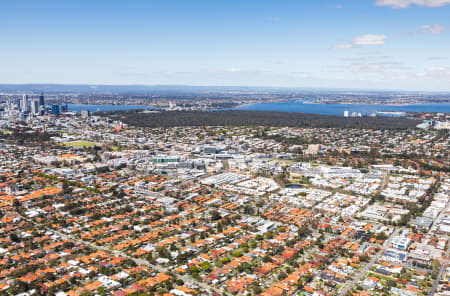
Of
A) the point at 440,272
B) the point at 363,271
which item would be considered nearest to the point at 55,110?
the point at 363,271

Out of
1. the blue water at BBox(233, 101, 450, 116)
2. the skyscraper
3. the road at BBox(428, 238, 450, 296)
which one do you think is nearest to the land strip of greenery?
the skyscraper

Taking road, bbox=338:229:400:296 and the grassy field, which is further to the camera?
the grassy field

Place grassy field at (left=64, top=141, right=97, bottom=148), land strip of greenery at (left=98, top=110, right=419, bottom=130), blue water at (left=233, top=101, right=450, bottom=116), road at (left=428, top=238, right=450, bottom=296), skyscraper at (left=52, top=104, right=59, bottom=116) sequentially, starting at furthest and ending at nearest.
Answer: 1. blue water at (left=233, top=101, right=450, bottom=116)
2. skyscraper at (left=52, top=104, right=59, bottom=116)
3. land strip of greenery at (left=98, top=110, right=419, bottom=130)
4. grassy field at (left=64, top=141, right=97, bottom=148)
5. road at (left=428, top=238, right=450, bottom=296)

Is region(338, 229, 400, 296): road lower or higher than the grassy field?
lower

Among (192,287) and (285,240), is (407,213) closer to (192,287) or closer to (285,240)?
(285,240)

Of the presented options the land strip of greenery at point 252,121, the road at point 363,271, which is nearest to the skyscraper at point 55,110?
the land strip of greenery at point 252,121

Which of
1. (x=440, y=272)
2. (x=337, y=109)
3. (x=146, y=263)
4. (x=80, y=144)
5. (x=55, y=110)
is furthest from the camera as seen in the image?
(x=337, y=109)

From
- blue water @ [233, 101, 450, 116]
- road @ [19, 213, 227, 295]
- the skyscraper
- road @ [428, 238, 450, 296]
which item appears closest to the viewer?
road @ [428, 238, 450, 296]

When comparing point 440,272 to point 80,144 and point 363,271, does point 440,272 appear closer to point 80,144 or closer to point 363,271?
point 363,271

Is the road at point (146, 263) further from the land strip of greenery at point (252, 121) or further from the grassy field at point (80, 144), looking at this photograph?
the land strip of greenery at point (252, 121)

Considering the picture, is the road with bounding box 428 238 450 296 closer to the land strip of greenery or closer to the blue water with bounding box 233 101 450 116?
the land strip of greenery

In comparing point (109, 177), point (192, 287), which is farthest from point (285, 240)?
point (109, 177)
